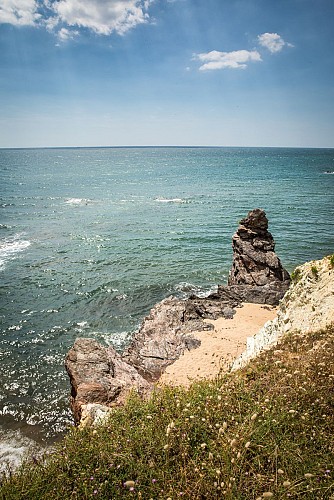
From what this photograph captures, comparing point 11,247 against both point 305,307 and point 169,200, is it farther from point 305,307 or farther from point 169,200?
point 169,200

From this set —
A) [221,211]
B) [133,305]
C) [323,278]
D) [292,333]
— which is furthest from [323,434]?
[221,211]

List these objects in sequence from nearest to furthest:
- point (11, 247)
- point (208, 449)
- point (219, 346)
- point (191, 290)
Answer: point (208, 449) < point (219, 346) < point (191, 290) < point (11, 247)

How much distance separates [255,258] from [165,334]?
1096 centimetres

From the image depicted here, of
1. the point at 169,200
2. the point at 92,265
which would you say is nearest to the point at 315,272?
the point at 92,265

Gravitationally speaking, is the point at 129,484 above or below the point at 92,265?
above

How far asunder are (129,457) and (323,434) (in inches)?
145

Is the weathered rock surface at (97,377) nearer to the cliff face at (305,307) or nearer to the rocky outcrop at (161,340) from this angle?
the rocky outcrop at (161,340)

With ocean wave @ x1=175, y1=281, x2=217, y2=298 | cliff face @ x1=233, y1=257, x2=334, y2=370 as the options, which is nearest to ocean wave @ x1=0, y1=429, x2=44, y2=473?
cliff face @ x1=233, y1=257, x2=334, y2=370

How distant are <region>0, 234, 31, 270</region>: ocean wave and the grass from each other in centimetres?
2798

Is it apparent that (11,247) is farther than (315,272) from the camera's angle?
Yes

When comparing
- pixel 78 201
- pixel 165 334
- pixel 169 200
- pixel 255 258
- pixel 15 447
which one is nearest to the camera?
pixel 15 447

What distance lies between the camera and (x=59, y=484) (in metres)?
5.48

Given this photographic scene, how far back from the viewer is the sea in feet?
50.4

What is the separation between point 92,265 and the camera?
31.6 metres
